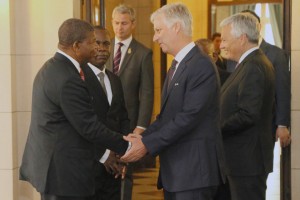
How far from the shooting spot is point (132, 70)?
20.0 feet

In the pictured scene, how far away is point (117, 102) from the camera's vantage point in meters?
5.25

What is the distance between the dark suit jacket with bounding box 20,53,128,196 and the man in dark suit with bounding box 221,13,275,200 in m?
1.17

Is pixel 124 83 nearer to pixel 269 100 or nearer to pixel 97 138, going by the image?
pixel 269 100

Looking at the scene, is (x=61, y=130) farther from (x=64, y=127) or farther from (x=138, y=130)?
(x=138, y=130)

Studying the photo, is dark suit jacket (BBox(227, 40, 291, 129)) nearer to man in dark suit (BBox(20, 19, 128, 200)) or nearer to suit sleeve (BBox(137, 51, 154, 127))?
suit sleeve (BBox(137, 51, 154, 127))

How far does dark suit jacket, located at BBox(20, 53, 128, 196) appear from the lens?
13.4 ft

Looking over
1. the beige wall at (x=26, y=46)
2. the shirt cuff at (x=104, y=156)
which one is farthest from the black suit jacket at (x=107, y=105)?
the beige wall at (x=26, y=46)

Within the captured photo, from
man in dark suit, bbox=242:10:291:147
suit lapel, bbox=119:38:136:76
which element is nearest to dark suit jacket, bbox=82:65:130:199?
suit lapel, bbox=119:38:136:76

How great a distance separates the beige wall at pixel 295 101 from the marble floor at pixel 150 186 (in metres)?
1.32

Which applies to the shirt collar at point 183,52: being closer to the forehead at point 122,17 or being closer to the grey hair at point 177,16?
the grey hair at point 177,16

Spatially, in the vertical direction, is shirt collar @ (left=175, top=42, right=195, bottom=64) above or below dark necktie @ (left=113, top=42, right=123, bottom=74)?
above

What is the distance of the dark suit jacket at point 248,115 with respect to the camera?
488cm

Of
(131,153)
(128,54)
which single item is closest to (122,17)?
(128,54)

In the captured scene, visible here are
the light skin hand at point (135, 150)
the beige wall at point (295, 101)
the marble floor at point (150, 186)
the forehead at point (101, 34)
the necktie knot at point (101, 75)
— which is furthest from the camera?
the marble floor at point (150, 186)
